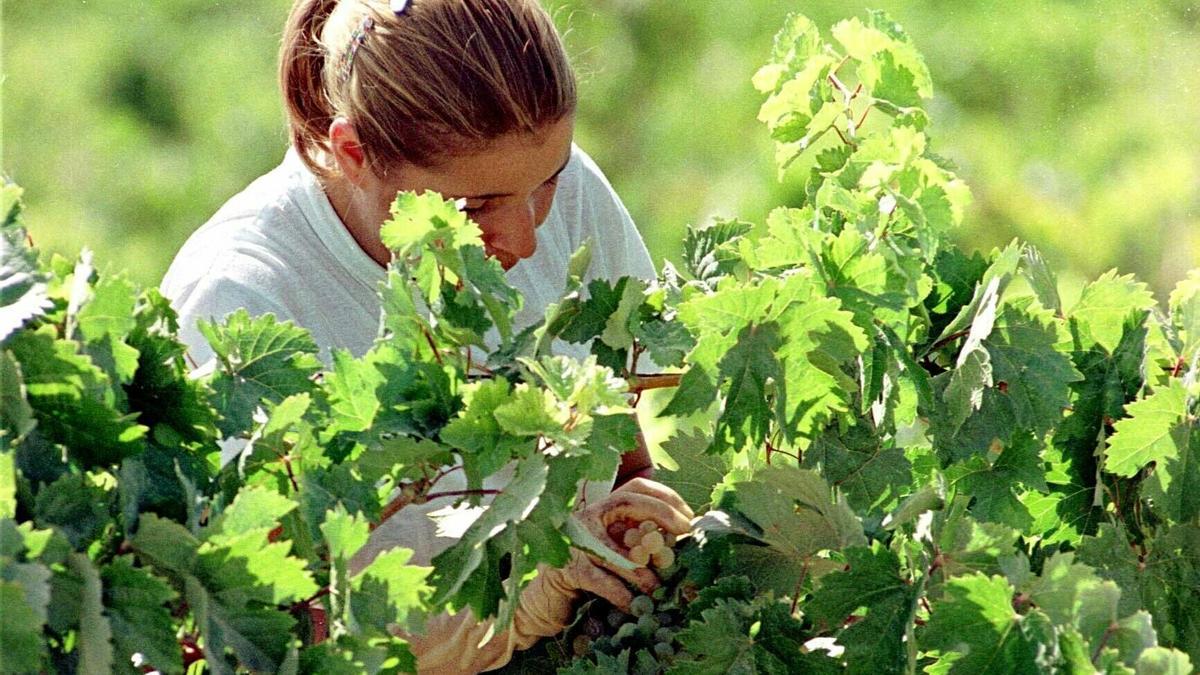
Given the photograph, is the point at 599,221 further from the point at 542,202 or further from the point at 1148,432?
the point at 1148,432

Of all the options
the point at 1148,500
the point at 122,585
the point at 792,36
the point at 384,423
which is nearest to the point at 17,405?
the point at 122,585

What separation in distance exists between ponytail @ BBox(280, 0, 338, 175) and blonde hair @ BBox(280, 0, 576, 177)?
30 mm

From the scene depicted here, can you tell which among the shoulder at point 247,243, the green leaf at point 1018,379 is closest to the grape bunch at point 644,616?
the green leaf at point 1018,379

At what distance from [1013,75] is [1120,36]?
390mm

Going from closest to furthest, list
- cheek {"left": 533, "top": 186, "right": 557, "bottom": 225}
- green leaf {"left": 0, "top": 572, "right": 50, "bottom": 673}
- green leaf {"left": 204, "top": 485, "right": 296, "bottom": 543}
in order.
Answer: green leaf {"left": 0, "top": 572, "right": 50, "bottom": 673} < green leaf {"left": 204, "top": 485, "right": 296, "bottom": 543} < cheek {"left": 533, "top": 186, "right": 557, "bottom": 225}

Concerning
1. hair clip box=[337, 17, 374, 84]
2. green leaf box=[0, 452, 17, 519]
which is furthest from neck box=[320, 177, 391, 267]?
green leaf box=[0, 452, 17, 519]

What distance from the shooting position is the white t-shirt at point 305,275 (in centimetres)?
128

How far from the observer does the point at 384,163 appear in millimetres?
1310

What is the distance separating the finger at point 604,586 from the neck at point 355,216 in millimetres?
424

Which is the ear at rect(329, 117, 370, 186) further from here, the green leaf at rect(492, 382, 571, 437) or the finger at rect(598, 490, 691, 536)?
the green leaf at rect(492, 382, 571, 437)

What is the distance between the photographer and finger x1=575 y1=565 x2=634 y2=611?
1082 mm

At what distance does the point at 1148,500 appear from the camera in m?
1.09

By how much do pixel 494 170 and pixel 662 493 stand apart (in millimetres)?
335

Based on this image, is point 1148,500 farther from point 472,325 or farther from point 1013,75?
point 1013,75
